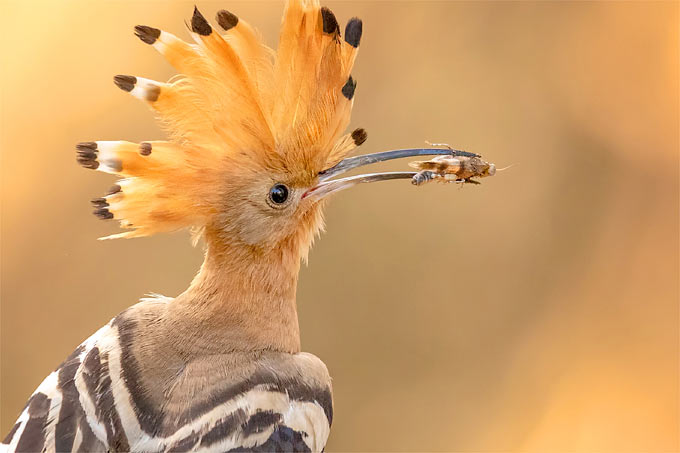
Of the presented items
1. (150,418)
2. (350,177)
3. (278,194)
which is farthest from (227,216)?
(150,418)

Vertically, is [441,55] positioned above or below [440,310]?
above

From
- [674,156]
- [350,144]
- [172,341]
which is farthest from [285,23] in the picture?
[674,156]

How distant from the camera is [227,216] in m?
1.17

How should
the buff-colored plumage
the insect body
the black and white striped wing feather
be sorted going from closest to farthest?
the black and white striped wing feather, the buff-colored plumage, the insect body

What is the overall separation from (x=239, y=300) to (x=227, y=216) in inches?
5.4

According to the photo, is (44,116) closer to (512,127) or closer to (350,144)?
(350,144)

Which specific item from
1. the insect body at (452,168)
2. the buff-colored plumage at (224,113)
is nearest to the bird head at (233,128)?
the buff-colored plumage at (224,113)

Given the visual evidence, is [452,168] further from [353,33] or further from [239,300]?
[239,300]

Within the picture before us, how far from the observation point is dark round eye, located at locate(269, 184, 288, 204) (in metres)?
1.18

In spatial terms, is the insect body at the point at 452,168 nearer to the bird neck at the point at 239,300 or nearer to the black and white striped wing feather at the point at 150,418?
the bird neck at the point at 239,300

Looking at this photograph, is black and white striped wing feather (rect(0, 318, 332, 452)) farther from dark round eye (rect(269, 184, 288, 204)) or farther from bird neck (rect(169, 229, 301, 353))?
dark round eye (rect(269, 184, 288, 204))

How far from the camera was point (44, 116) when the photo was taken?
2.08 m

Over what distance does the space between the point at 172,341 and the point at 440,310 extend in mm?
1255

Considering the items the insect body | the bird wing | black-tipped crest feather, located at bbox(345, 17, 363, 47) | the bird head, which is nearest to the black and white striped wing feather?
the bird wing
